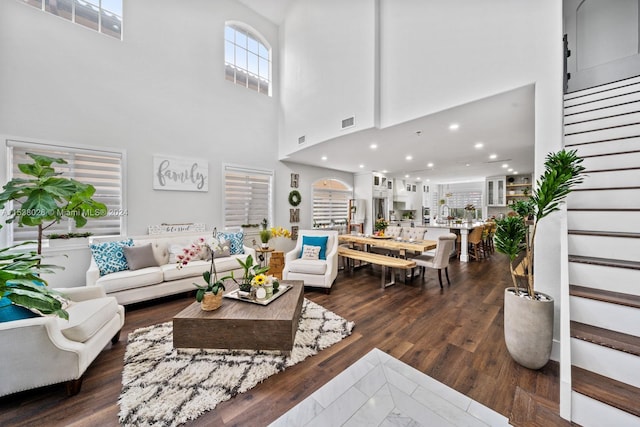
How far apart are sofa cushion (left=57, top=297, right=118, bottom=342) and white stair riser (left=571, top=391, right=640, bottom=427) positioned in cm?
338

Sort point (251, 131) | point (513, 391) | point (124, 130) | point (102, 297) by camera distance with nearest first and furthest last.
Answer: point (513, 391) → point (102, 297) → point (124, 130) → point (251, 131)

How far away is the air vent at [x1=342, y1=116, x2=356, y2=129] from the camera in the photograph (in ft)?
12.9

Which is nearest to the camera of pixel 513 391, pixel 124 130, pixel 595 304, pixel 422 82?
pixel 595 304

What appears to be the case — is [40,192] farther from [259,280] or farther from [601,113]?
[601,113]

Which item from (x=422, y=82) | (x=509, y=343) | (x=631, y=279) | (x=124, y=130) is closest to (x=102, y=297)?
(x=124, y=130)

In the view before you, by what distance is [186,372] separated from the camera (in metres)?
1.92

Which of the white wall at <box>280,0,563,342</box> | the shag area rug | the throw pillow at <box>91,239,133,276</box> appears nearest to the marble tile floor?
the shag area rug

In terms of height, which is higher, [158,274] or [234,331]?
[158,274]

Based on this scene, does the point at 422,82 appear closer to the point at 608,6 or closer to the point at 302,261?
the point at 302,261

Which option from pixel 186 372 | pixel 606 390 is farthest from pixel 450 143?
pixel 186 372

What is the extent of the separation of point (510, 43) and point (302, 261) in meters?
4.00

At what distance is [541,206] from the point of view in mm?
1824

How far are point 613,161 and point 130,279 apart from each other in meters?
5.85

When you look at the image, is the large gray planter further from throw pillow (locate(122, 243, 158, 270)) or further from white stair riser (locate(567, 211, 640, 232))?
throw pillow (locate(122, 243, 158, 270))
